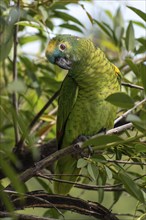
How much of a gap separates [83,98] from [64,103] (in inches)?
2.7

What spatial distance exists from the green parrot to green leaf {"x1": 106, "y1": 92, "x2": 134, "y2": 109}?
78 centimetres

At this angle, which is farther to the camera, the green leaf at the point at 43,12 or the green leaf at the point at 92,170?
the green leaf at the point at 43,12

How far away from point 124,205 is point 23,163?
1.27m

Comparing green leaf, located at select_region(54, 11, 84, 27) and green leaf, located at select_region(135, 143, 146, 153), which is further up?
green leaf, located at select_region(54, 11, 84, 27)

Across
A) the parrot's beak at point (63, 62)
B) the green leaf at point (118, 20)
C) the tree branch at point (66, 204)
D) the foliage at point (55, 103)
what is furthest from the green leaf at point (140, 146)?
the green leaf at point (118, 20)

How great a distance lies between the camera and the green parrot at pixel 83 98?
6.09 feet

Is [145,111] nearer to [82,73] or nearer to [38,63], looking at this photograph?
[82,73]

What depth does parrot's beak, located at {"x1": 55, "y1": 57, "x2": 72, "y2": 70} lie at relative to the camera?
66.7 inches

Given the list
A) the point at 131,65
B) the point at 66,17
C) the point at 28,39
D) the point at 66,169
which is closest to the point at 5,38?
the point at 131,65

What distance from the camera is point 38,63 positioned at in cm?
212

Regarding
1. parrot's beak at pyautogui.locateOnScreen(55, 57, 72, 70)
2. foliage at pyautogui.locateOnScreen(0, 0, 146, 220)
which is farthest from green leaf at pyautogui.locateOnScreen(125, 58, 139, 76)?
parrot's beak at pyautogui.locateOnScreen(55, 57, 72, 70)

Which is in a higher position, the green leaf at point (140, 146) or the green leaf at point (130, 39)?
the green leaf at point (130, 39)

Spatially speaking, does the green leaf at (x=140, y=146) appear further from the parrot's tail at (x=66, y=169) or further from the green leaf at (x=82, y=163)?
the parrot's tail at (x=66, y=169)

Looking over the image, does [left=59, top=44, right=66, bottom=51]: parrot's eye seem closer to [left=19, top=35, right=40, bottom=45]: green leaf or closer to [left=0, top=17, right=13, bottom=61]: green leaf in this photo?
[left=0, top=17, right=13, bottom=61]: green leaf
